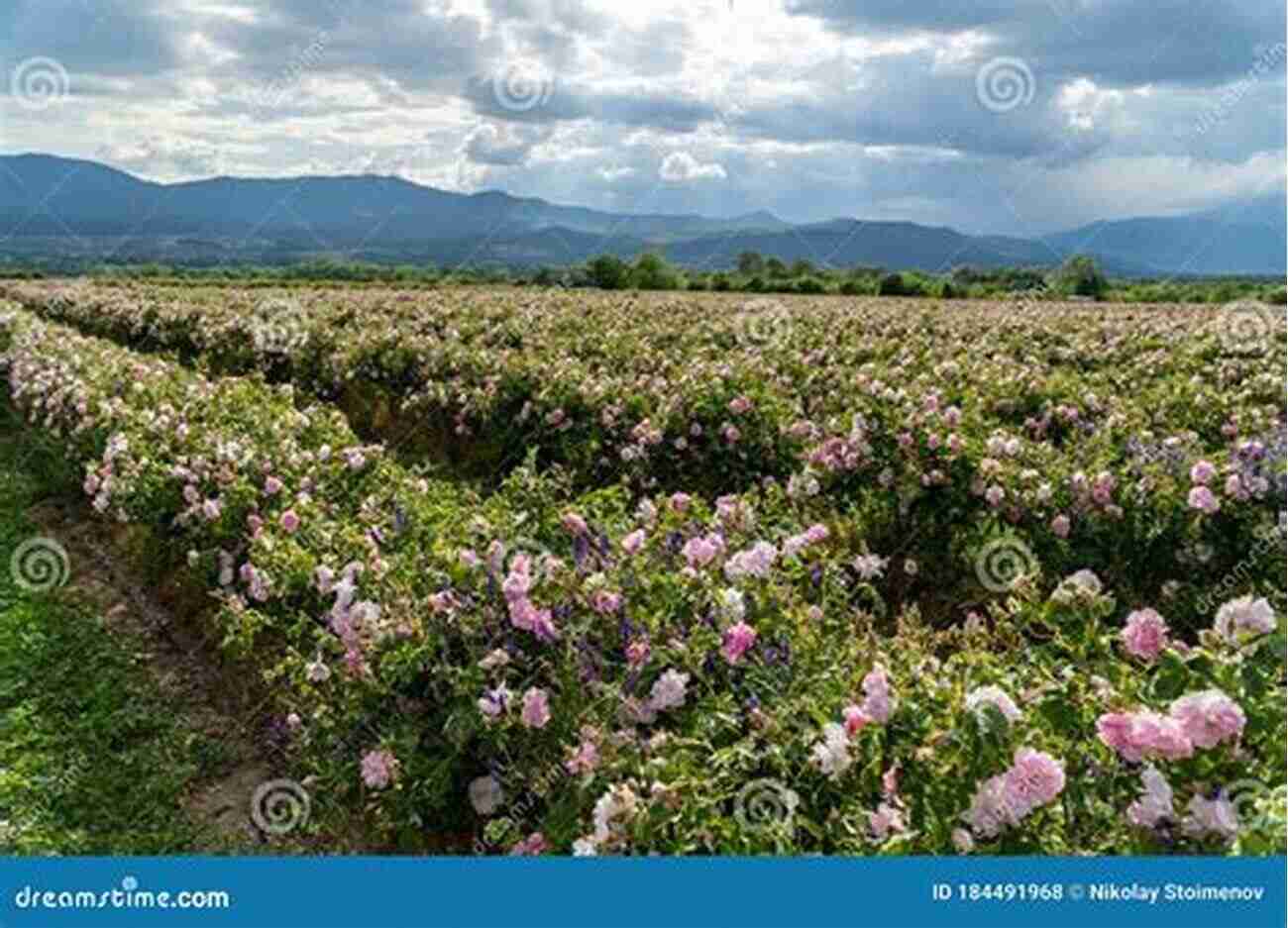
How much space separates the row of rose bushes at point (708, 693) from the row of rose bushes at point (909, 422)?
54cm

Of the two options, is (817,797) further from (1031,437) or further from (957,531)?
(1031,437)

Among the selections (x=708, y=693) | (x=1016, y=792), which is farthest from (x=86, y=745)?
(x=1016, y=792)

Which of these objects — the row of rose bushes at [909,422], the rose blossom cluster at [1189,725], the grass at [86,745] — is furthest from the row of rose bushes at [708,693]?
the grass at [86,745]

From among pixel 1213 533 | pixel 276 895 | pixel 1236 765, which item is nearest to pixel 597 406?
pixel 1213 533

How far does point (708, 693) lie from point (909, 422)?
455cm

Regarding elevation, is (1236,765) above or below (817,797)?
above

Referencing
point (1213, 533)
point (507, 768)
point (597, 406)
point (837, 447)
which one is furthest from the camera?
point (597, 406)

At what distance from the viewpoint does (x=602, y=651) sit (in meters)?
4.38

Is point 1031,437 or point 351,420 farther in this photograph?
point 351,420

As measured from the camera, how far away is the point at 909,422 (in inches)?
322

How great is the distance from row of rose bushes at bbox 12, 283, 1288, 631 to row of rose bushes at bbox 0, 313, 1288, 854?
21.3 inches

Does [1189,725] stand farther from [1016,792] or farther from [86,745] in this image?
[86,745]

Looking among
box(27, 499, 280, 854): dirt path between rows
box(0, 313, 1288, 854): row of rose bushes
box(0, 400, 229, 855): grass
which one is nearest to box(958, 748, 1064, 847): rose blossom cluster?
box(0, 313, 1288, 854): row of rose bushes

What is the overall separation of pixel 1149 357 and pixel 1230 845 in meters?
12.2
